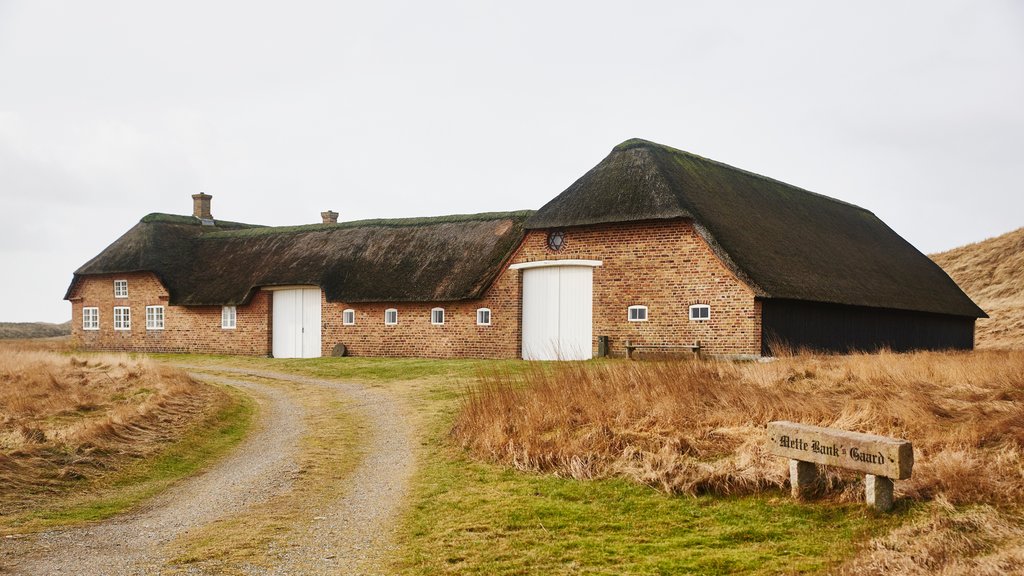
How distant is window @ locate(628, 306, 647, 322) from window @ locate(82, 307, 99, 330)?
2484 cm

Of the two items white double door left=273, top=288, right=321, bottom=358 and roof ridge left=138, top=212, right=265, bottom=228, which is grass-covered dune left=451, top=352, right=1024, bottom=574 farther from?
roof ridge left=138, top=212, right=265, bottom=228

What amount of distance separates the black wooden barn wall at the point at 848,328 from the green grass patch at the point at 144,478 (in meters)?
13.3

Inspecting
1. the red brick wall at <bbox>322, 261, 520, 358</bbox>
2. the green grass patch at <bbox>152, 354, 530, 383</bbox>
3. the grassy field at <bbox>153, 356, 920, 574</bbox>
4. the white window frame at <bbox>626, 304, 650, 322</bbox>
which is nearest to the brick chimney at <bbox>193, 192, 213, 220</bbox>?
the green grass patch at <bbox>152, 354, 530, 383</bbox>

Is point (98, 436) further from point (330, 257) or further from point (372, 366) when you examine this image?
point (330, 257)

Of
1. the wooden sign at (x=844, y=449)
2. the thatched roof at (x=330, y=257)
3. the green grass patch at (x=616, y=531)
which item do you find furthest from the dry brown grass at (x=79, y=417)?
the thatched roof at (x=330, y=257)

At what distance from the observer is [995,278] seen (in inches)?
2228

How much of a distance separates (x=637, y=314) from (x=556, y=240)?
344 centimetres

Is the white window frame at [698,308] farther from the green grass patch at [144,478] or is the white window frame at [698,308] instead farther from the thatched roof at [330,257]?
the green grass patch at [144,478]

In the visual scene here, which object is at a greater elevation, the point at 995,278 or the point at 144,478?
the point at 995,278

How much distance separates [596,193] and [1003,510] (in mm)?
18217

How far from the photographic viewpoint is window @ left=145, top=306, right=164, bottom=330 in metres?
36.8

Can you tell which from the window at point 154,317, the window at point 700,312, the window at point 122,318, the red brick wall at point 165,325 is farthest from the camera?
the window at point 122,318

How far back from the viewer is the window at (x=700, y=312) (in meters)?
23.8

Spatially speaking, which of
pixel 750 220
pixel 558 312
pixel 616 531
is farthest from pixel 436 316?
pixel 616 531
